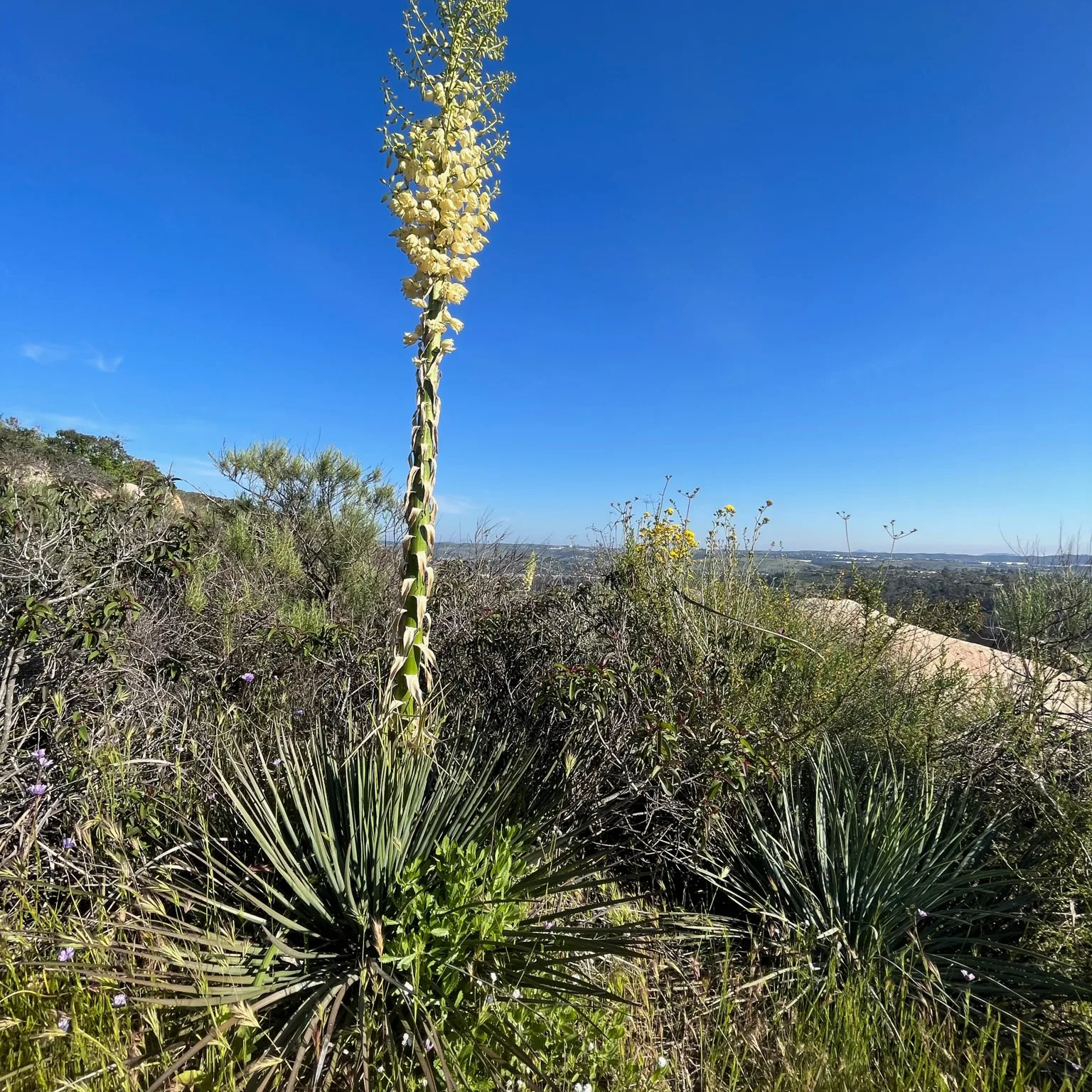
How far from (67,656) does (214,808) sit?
880 millimetres

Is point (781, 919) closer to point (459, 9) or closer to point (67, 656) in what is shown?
point (67, 656)

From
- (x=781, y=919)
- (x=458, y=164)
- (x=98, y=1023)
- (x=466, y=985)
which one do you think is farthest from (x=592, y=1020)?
(x=458, y=164)

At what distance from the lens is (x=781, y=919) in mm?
1921

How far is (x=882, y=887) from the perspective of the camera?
6.54 feet

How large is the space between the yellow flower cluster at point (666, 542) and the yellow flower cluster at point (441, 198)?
99.1 inches

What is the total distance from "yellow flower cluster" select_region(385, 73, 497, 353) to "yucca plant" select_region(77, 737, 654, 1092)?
1.66 meters

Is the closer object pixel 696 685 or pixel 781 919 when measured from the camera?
pixel 781 919

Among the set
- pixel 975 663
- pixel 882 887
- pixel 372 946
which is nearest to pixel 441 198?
pixel 372 946

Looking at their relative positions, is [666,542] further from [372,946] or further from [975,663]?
[975,663]

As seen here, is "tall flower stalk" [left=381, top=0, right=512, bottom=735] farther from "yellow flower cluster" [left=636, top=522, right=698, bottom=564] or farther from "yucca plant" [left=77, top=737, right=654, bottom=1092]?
"yellow flower cluster" [left=636, top=522, right=698, bottom=564]

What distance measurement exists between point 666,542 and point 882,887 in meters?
2.80

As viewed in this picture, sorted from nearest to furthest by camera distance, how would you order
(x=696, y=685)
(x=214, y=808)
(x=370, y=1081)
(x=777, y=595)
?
(x=370, y=1081) → (x=214, y=808) → (x=696, y=685) → (x=777, y=595)

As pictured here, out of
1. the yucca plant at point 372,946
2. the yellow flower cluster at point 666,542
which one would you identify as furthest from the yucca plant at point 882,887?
the yellow flower cluster at point 666,542

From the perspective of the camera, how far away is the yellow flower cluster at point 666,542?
167 inches
